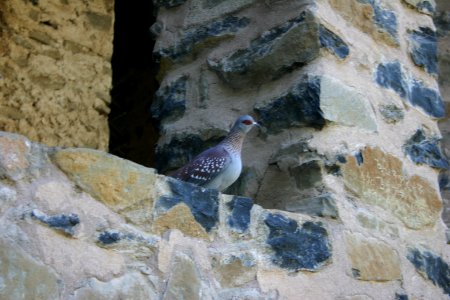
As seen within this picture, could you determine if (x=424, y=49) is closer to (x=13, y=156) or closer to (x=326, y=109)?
(x=326, y=109)

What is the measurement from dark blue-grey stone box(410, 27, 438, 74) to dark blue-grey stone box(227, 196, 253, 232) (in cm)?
125

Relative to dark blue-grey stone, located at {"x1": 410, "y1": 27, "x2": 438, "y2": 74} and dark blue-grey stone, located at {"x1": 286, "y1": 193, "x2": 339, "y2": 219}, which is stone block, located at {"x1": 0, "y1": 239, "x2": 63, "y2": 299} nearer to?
dark blue-grey stone, located at {"x1": 286, "y1": 193, "x2": 339, "y2": 219}

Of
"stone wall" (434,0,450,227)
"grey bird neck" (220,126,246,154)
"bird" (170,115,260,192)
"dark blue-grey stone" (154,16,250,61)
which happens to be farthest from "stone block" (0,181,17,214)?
"stone wall" (434,0,450,227)

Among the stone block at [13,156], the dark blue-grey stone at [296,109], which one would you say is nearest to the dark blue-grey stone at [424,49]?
the dark blue-grey stone at [296,109]

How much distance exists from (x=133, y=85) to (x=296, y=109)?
3373 millimetres

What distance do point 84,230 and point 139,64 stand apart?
412 cm

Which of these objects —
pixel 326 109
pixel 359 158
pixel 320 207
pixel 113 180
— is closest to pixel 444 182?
pixel 359 158

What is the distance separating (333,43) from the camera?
2.89m

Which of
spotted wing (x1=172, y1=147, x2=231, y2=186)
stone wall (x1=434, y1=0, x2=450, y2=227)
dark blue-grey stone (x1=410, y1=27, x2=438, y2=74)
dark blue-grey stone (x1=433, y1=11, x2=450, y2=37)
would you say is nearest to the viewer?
spotted wing (x1=172, y1=147, x2=231, y2=186)

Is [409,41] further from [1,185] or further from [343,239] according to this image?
[1,185]

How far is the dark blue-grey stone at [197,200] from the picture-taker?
224 cm

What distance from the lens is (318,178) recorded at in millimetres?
2672

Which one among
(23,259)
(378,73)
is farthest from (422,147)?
(23,259)

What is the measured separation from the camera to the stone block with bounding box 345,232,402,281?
2605mm
